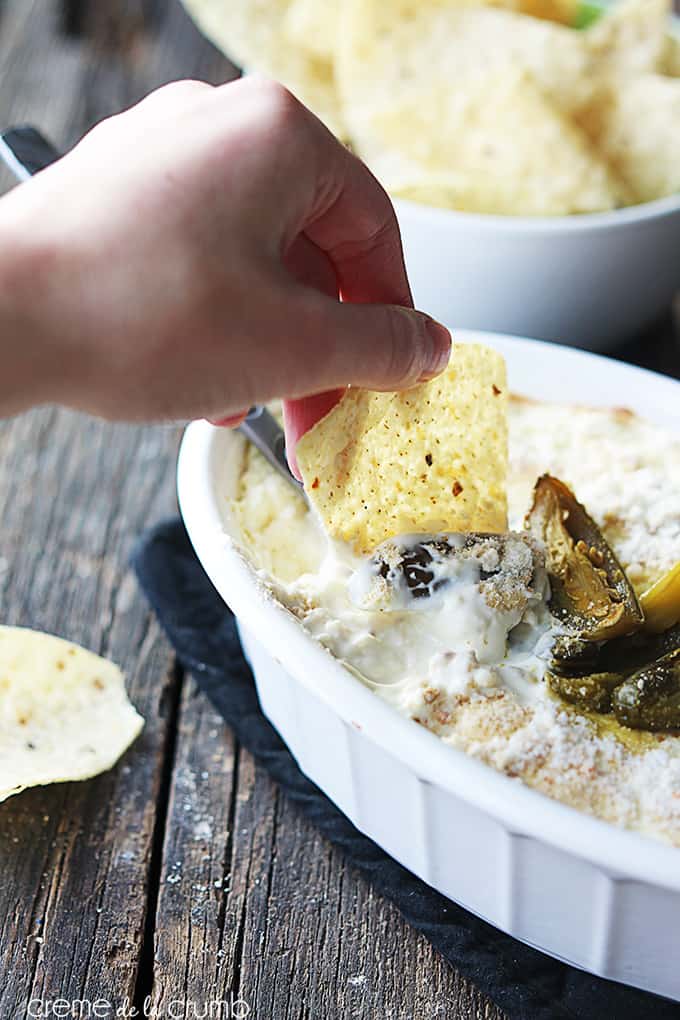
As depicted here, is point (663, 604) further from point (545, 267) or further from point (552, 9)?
point (552, 9)

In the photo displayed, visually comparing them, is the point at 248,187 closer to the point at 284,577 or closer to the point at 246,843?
the point at 284,577

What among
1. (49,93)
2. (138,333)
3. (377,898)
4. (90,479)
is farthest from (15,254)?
(49,93)

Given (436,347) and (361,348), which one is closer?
(361,348)

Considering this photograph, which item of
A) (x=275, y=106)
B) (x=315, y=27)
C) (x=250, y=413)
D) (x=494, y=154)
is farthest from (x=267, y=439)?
(x=315, y=27)

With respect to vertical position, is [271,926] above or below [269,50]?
below

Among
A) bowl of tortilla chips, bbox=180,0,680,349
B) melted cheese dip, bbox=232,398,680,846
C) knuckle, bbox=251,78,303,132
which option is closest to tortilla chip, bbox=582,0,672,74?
bowl of tortilla chips, bbox=180,0,680,349

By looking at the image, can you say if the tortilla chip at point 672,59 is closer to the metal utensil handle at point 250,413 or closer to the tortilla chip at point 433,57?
the tortilla chip at point 433,57

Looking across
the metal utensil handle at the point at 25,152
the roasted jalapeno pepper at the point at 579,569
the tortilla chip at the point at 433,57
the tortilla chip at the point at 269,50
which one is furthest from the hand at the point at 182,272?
the tortilla chip at the point at 269,50
